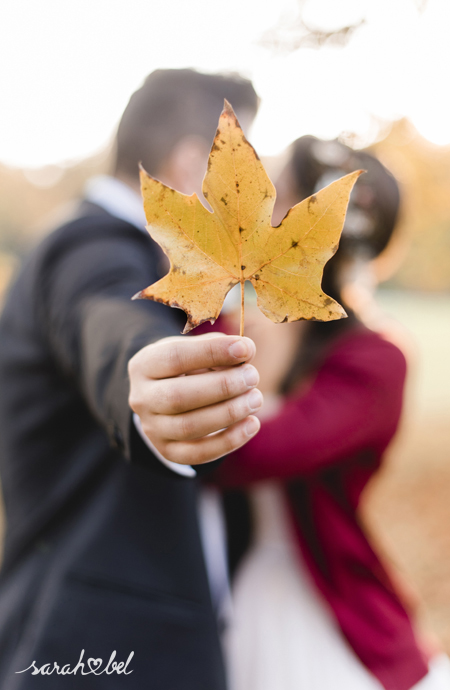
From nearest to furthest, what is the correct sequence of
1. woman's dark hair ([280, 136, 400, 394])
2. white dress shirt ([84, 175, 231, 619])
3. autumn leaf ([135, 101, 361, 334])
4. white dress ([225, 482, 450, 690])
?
autumn leaf ([135, 101, 361, 334])
white dress ([225, 482, 450, 690])
white dress shirt ([84, 175, 231, 619])
woman's dark hair ([280, 136, 400, 394])

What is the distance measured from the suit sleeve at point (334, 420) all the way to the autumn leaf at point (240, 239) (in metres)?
0.73

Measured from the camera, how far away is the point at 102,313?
1046mm

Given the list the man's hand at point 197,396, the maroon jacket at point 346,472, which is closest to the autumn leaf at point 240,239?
the man's hand at point 197,396

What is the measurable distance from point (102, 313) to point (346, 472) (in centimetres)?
107

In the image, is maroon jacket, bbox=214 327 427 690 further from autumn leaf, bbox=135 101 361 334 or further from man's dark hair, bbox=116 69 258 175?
man's dark hair, bbox=116 69 258 175

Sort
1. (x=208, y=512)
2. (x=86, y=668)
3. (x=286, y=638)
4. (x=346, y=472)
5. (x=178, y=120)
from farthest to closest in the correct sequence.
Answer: (x=178, y=120) → (x=346, y=472) → (x=208, y=512) → (x=286, y=638) → (x=86, y=668)

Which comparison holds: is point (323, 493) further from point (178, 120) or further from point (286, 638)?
point (178, 120)

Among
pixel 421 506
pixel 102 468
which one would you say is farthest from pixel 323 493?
pixel 421 506

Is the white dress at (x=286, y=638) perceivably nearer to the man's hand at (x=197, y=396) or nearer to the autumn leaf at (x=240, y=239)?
the man's hand at (x=197, y=396)

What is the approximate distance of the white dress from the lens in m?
1.32

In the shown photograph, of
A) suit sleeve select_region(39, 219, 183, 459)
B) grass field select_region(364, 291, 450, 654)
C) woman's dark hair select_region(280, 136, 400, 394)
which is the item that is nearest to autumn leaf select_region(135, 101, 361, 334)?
suit sleeve select_region(39, 219, 183, 459)

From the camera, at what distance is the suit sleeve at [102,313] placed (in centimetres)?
88

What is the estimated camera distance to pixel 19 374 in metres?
1.38

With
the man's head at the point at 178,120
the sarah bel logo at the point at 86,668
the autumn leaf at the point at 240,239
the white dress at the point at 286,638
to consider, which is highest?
the man's head at the point at 178,120
